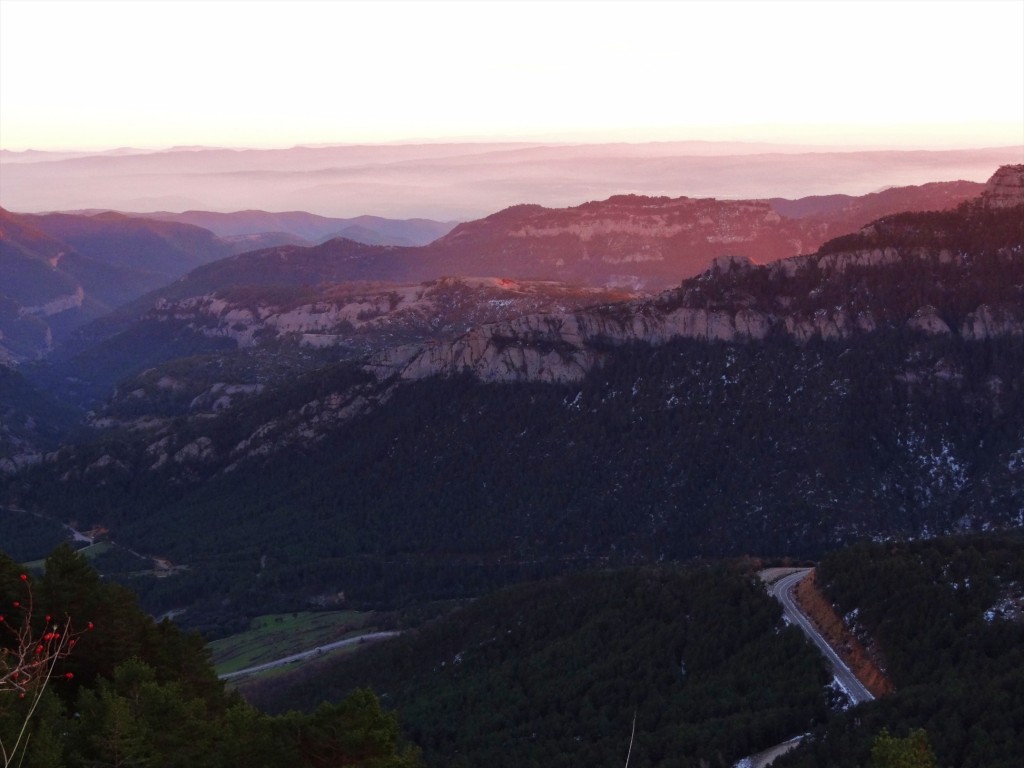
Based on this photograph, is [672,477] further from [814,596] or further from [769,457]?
[814,596]

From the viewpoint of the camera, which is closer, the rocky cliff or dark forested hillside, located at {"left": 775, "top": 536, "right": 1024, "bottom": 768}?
dark forested hillside, located at {"left": 775, "top": 536, "right": 1024, "bottom": 768}

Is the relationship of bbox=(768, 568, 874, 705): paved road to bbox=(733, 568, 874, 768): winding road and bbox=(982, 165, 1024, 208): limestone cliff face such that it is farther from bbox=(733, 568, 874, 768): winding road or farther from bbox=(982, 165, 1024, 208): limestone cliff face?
bbox=(982, 165, 1024, 208): limestone cliff face

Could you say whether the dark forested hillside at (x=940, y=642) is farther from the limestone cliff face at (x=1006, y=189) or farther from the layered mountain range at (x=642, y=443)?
the limestone cliff face at (x=1006, y=189)

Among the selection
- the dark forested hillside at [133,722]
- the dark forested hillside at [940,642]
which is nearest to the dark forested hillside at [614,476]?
the dark forested hillside at [940,642]

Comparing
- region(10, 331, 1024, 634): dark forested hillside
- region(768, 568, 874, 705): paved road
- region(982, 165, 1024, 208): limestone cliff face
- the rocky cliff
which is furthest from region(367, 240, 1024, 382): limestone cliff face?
region(768, 568, 874, 705): paved road

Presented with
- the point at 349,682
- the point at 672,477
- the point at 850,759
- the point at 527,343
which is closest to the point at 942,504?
the point at 672,477

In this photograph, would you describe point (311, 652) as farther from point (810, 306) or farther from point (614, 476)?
point (810, 306)
